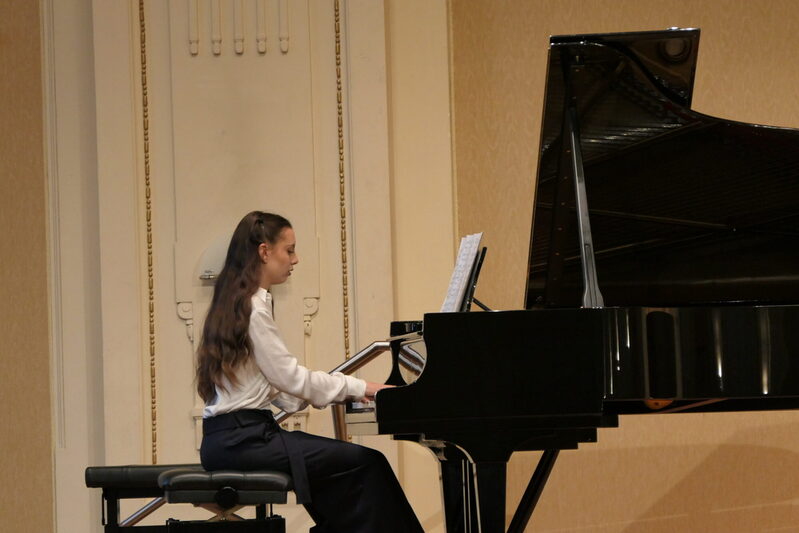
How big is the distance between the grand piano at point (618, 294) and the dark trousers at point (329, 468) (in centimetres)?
13

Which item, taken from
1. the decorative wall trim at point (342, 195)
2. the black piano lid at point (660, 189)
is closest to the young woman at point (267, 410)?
the black piano lid at point (660, 189)

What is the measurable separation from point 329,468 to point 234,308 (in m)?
0.54

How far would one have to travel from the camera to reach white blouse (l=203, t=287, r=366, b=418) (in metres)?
3.02

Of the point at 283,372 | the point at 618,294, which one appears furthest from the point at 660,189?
the point at 283,372

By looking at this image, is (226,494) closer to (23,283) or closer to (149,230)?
(149,230)

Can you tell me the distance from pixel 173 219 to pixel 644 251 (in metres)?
2.07

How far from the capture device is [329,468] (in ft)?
9.71

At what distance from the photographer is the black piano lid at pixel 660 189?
2.73m

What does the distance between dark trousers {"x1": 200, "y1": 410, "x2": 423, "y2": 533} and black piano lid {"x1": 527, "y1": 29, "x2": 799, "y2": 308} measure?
73 centimetres

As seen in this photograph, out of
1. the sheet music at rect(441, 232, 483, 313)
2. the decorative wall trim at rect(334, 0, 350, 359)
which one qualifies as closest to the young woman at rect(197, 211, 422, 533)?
the sheet music at rect(441, 232, 483, 313)

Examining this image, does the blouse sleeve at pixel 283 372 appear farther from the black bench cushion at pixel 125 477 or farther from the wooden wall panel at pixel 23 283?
the wooden wall panel at pixel 23 283

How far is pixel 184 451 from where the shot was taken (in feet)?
14.1

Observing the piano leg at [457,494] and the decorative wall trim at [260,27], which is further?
the decorative wall trim at [260,27]

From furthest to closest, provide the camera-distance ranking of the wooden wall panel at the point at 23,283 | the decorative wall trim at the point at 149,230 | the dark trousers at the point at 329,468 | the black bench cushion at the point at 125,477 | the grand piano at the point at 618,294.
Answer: the wooden wall panel at the point at 23,283
the decorative wall trim at the point at 149,230
the black bench cushion at the point at 125,477
the dark trousers at the point at 329,468
the grand piano at the point at 618,294
